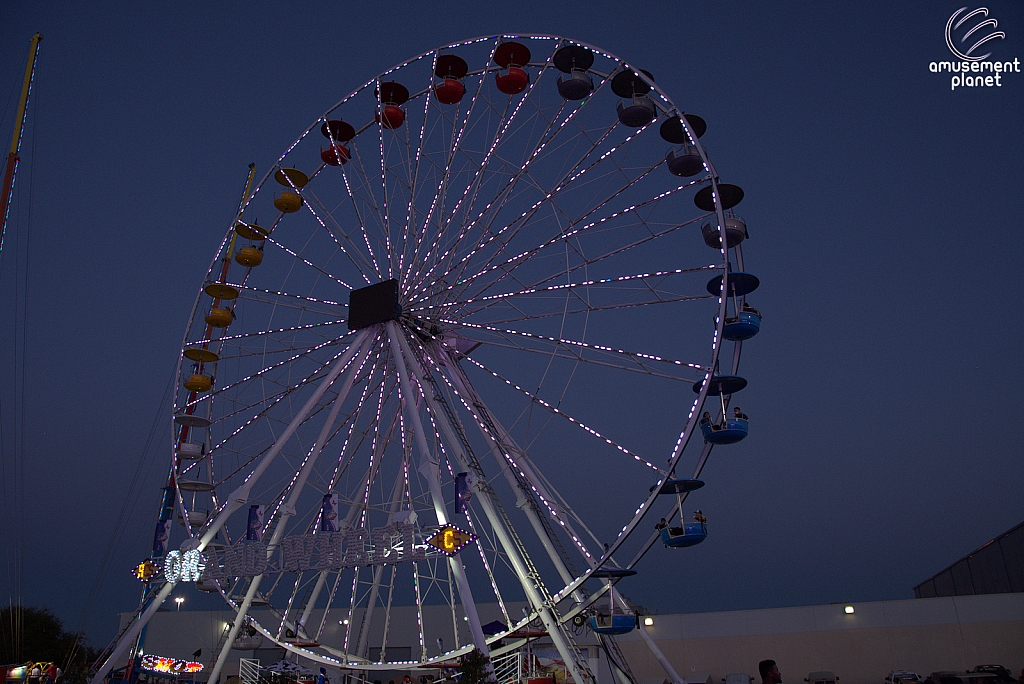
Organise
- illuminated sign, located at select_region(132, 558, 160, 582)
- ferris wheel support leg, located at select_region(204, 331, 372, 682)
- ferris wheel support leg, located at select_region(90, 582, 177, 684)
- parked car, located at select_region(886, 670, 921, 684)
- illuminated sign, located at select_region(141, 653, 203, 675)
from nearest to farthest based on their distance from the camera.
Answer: ferris wheel support leg, located at select_region(90, 582, 177, 684)
ferris wheel support leg, located at select_region(204, 331, 372, 682)
illuminated sign, located at select_region(132, 558, 160, 582)
parked car, located at select_region(886, 670, 921, 684)
illuminated sign, located at select_region(141, 653, 203, 675)

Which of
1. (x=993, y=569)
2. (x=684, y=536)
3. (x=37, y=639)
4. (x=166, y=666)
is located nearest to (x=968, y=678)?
(x=684, y=536)

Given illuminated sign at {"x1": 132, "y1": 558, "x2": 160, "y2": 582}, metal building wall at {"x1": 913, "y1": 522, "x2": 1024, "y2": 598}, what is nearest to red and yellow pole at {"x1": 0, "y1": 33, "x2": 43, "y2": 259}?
illuminated sign at {"x1": 132, "y1": 558, "x2": 160, "y2": 582}

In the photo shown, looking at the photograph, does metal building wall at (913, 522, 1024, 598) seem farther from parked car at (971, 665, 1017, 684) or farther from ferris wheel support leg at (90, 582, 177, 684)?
ferris wheel support leg at (90, 582, 177, 684)

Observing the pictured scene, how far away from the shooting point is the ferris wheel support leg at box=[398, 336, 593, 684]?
1480 centimetres

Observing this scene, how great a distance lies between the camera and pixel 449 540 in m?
14.5

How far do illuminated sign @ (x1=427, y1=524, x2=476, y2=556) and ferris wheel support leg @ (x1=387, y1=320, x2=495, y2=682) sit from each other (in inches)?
10.3

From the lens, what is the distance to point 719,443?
14648mm

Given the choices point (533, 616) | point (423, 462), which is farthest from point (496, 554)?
point (423, 462)

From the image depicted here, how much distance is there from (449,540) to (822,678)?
15877mm

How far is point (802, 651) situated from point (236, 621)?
19.4 meters

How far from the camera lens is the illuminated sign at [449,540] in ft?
47.2

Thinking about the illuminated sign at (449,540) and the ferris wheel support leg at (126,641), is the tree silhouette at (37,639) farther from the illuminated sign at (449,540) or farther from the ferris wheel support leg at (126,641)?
the illuminated sign at (449,540)

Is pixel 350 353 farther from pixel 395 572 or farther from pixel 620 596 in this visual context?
pixel 620 596

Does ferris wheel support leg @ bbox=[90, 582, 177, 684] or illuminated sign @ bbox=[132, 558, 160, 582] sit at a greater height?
illuminated sign @ bbox=[132, 558, 160, 582]
